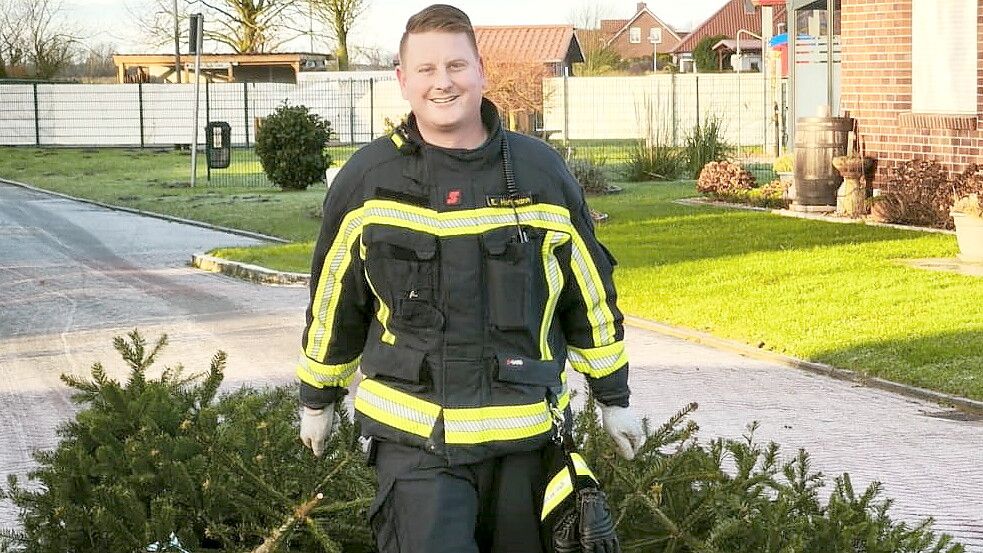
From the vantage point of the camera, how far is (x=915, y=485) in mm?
7531

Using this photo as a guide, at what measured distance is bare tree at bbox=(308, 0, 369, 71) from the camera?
6100cm

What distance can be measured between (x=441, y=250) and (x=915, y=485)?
167 inches

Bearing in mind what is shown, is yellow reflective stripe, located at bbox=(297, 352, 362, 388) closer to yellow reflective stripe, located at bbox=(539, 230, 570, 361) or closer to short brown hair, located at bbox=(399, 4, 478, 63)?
yellow reflective stripe, located at bbox=(539, 230, 570, 361)

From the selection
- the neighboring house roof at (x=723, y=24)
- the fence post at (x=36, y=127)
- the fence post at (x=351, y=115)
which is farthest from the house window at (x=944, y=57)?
the neighboring house roof at (x=723, y=24)

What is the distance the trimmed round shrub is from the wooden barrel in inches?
404

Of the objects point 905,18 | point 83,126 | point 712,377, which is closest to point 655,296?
point 712,377

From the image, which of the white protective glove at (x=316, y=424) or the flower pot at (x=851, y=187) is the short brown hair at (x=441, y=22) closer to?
the white protective glove at (x=316, y=424)

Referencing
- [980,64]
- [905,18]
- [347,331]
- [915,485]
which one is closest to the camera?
[347,331]

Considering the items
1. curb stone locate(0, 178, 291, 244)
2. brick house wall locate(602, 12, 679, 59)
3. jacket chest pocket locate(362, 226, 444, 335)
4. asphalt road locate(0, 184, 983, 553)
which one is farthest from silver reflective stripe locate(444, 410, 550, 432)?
brick house wall locate(602, 12, 679, 59)

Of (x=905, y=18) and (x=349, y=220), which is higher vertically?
(x=905, y=18)

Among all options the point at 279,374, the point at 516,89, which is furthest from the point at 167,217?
the point at 279,374

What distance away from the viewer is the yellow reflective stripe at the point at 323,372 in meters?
4.36

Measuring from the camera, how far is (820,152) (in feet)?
69.8

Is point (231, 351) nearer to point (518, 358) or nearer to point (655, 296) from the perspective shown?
point (655, 296)
